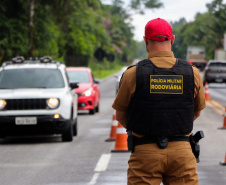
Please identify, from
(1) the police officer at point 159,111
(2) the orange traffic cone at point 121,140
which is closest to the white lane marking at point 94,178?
(2) the orange traffic cone at point 121,140

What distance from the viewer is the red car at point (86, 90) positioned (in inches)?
868

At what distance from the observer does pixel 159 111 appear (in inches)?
185

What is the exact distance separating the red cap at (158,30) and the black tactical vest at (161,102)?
183mm

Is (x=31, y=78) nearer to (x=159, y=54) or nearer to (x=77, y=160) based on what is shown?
(x=77, y=160)

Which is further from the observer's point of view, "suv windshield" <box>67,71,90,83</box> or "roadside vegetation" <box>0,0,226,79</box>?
"roadside vegetation" <box>0,0,226,79</box>

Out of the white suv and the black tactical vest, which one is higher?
the black tactical vest

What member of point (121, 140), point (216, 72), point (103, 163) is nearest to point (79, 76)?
point (121, 140)

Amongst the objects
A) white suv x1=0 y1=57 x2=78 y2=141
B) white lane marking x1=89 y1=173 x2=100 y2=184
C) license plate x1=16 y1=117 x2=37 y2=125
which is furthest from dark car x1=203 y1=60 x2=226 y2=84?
white lane marking x1=89 y1=173 x2=100 y2=184

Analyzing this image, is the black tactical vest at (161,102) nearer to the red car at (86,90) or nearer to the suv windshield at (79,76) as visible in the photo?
the red car at (86,90)

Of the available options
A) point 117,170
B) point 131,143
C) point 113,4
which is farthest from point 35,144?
point 113,4

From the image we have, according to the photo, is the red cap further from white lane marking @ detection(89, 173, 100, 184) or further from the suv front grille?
the suv front grille

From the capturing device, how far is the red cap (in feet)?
15.7

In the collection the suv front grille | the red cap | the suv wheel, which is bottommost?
the suv wheel

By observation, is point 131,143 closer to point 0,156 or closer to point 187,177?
point 187,177
